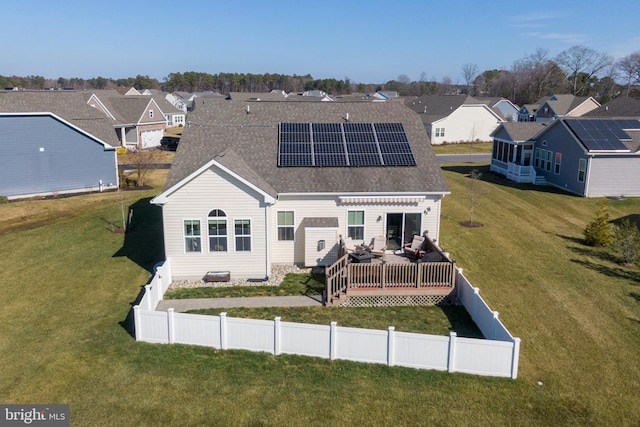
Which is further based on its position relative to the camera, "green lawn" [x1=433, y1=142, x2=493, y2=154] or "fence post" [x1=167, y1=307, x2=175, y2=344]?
"green lawn" [x1=433, y1=142, x2=493, y2=154]

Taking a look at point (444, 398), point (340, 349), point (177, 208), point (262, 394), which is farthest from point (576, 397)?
point (177, 208)

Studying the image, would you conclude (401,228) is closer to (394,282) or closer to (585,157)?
(394,282)

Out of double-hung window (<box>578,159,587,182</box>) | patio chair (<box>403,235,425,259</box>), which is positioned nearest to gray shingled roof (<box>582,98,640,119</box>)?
double-hung window (<box>578,159,587,182</box>)

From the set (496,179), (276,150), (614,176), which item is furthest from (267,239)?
(496,179)

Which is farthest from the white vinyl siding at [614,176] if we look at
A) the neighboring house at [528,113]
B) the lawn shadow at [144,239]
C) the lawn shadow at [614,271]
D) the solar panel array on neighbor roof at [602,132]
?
the neighboring house at [528,113]

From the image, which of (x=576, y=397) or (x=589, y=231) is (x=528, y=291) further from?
(x=589, y=231)

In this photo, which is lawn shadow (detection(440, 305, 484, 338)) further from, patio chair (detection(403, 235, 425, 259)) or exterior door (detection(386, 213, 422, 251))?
exterior door (detection(386, 213, 422, 251))
